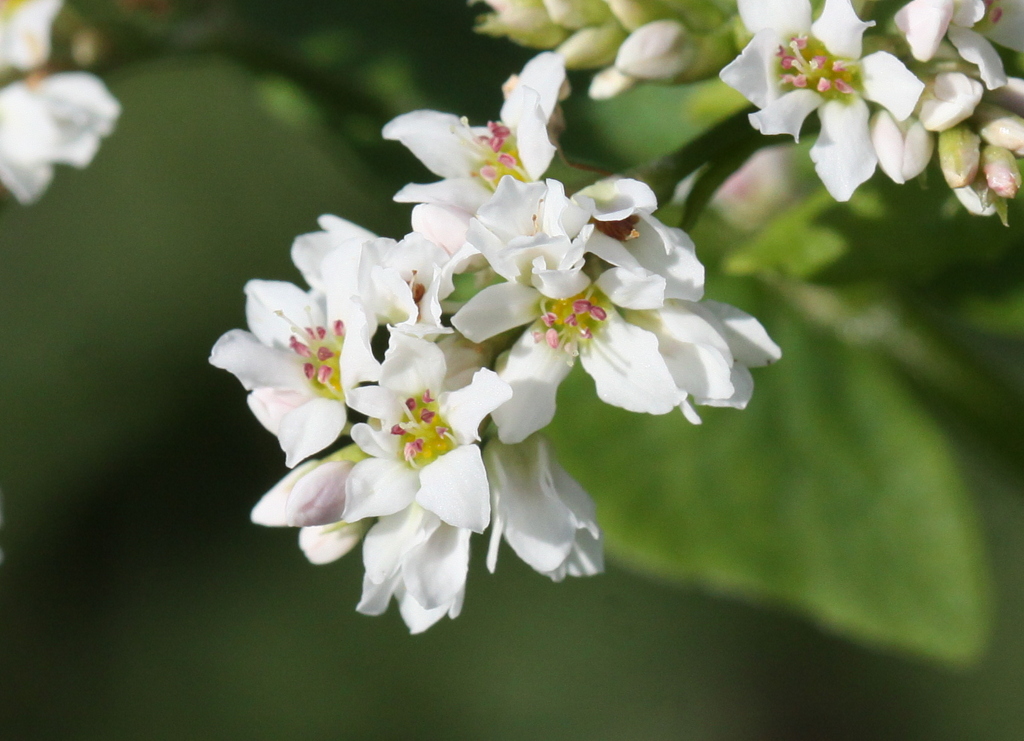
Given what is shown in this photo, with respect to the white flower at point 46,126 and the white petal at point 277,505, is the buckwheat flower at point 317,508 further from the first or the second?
the white flower at point 46,126

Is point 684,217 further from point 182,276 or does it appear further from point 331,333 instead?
point 182,276

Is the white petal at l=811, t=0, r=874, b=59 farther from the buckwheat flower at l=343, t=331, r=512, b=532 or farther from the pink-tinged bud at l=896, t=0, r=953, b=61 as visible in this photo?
the buckwheat flower at l=343, t=331, r=512, b=532

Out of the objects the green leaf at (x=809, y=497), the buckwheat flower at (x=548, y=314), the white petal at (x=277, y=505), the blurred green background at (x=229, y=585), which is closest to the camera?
the buckwheat flower at (x=548, y=314)

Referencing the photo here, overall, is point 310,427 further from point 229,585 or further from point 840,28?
point 229,585

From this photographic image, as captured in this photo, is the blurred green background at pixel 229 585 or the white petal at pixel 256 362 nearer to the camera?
the white petal at pixel 256 362

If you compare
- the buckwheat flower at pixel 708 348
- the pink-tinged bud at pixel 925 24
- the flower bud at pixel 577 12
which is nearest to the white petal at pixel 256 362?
the buckwheat flower at pixel 708 348

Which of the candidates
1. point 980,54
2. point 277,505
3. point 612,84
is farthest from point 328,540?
point 980,54

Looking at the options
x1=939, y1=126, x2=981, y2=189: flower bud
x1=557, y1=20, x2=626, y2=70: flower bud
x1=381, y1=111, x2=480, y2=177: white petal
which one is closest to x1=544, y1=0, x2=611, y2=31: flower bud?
x1=557, y1=20, x2=626, y2=70: flower bud

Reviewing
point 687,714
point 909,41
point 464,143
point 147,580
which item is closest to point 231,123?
point 147,580
